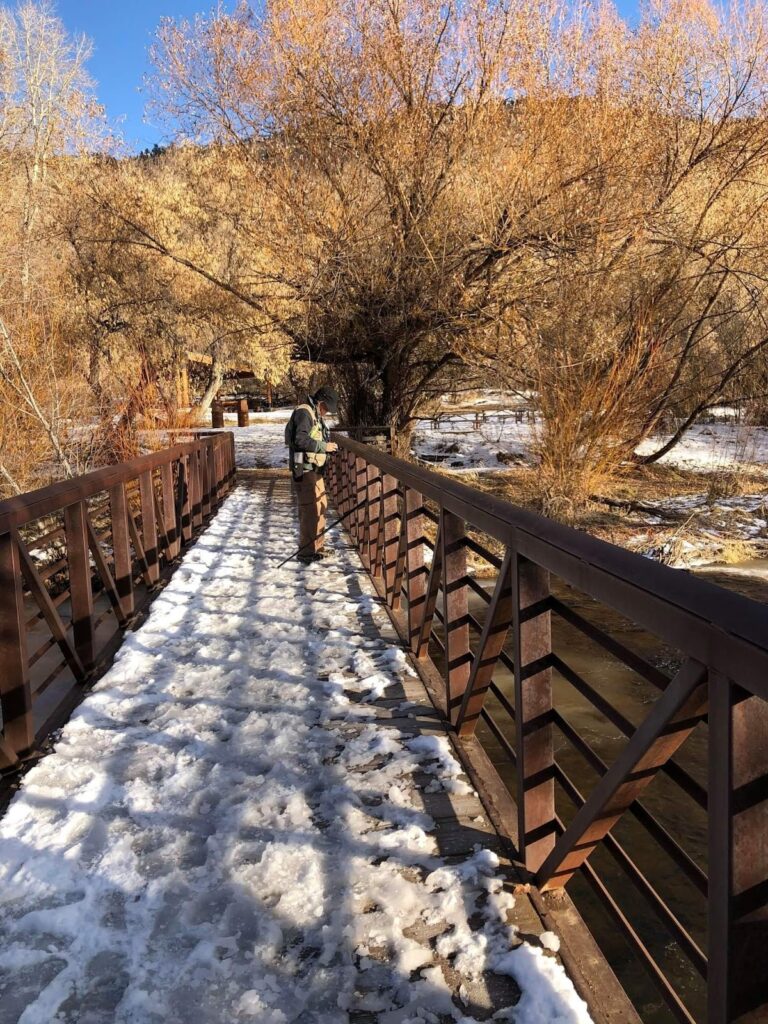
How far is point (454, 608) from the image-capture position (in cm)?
380

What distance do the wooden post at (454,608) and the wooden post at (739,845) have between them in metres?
2.32

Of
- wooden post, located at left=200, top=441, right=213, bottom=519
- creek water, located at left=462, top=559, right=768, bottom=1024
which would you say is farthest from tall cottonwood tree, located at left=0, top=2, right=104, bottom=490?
creek water, located at left=462, top=559, right=768, bottom=1024

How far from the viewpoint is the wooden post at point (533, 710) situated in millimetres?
2521

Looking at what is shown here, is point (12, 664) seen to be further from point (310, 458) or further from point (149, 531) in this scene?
point (310, 458)

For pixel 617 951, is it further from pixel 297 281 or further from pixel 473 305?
pixel 297 281

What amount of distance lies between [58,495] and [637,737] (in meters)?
3.14

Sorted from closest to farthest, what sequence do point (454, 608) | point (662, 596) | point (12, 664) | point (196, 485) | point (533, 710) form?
point (662, 596)
point (533, 710)
point (12, 664)
point (454, 608)
point (196, 485)

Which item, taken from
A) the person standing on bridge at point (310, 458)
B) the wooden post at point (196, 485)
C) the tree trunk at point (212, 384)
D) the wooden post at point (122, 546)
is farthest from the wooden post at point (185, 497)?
the tree trunk at point (212, 384)

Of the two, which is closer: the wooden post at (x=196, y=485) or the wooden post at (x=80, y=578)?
the wooden post at (x=80, y=578)

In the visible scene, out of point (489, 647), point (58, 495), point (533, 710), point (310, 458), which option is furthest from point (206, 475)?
point (533, 710)

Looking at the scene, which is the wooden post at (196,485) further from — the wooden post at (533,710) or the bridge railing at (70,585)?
the wooden post at (533,710)

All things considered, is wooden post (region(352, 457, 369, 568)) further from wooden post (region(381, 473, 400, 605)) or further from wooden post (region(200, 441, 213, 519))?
wooden post (region(200, 441, 213, 519))

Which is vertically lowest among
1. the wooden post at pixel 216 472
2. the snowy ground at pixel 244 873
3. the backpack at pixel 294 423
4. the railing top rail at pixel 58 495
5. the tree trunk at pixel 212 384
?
the snowy ground at pixel 244 873

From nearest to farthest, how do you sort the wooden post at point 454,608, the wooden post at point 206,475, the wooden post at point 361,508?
the wooden post at point 454,608
the wooden post at point 361,508
the wooden post at point 206,475
